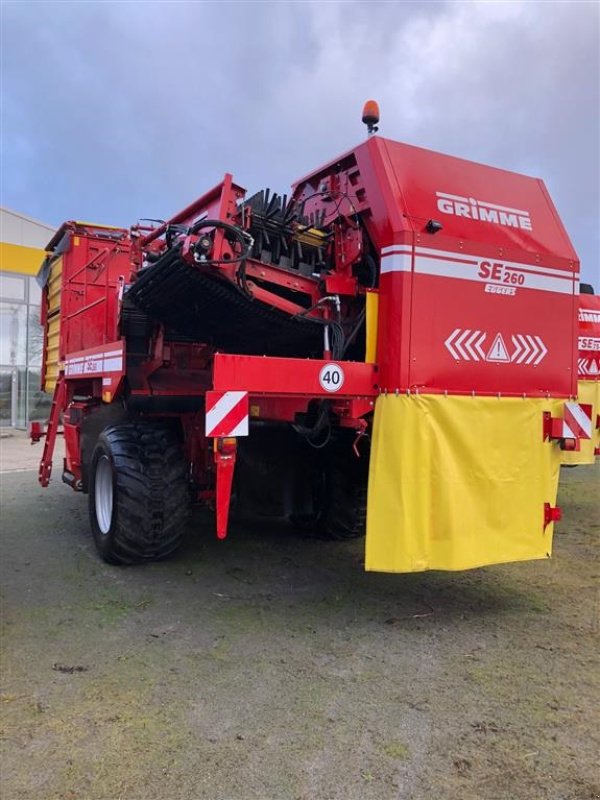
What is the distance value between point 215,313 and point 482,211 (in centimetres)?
189

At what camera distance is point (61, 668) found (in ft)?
10.8

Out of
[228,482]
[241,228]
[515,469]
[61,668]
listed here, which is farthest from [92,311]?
[515,469]

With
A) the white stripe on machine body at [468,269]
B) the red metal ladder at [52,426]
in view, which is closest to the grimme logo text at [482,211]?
the white stripe on machine body at [468,269]

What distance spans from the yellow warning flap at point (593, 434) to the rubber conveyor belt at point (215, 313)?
3287 mm

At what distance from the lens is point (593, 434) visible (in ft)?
22.8

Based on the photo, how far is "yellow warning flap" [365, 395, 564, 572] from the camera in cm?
369

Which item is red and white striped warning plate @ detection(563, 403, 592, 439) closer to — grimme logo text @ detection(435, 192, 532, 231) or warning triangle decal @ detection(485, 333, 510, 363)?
warning triangle decal @ detection(485, 333, 510, 363)

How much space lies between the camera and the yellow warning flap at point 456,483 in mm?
3686

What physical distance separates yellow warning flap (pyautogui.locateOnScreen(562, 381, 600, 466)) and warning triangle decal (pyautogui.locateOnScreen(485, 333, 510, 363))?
256 centimetres

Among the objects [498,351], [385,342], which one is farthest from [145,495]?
[498,351]

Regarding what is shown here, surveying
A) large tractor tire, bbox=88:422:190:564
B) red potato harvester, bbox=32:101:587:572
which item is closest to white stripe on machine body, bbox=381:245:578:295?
red potato harvester, bbox=32:101:587:572

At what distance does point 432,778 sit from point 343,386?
6.75 ft

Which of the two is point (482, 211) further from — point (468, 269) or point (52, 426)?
point (52, 426)

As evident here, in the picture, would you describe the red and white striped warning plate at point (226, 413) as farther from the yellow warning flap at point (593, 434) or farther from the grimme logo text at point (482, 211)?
the yellow warning flap at point (593, 434)
